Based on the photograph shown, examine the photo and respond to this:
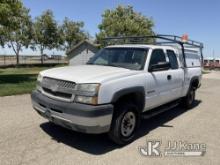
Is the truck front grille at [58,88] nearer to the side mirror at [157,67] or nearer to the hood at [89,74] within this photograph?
the hood at [89,74]

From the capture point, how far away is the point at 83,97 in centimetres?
425

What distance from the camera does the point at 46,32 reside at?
38.6 m

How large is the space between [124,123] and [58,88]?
1.42 metres

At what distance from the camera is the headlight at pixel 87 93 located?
4203 millimetres

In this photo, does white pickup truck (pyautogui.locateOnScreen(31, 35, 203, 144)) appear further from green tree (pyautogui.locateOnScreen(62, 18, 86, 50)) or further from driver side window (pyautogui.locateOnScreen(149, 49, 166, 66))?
green tree (pyautogui.locateOnScreen(62, 18, 86, 50))

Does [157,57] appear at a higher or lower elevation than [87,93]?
higher

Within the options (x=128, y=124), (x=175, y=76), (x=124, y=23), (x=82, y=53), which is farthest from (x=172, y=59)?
(x=82, y=53)

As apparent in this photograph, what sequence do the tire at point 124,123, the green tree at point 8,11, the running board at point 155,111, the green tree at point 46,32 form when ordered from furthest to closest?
the green tree at point 46,32, the green tree at point 8,11, the running board at point 155,111, the tire at point 124,123

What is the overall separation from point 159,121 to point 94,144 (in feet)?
7.82

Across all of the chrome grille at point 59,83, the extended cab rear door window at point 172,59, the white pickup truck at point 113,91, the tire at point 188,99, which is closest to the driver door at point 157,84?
the white pickup truck at point 113,91

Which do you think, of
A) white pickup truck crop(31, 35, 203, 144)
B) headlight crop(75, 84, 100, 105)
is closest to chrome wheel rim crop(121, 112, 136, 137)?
white pickup truck crop(31, 35, 203, 144)

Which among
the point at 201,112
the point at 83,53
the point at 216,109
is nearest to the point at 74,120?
the point at 201,112

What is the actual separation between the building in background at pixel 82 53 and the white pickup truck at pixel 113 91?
1060 inches

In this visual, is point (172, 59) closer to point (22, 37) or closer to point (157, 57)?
point (157, 57)
